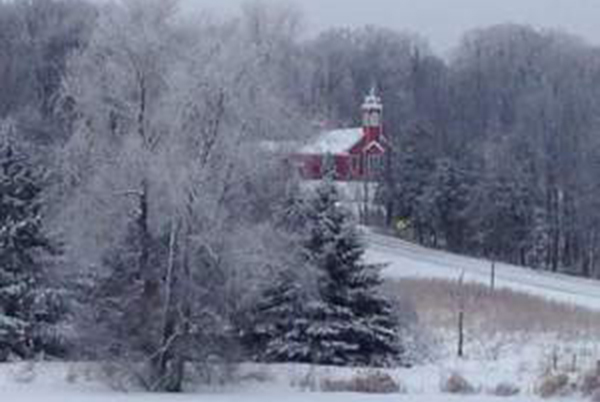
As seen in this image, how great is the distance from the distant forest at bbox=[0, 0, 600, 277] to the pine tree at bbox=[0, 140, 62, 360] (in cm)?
48

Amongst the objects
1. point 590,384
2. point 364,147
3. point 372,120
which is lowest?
point 590,384

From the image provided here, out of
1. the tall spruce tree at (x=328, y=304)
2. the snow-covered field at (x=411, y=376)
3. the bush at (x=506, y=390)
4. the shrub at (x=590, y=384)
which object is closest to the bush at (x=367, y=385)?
the snow-covered field at (x=411, y=376)

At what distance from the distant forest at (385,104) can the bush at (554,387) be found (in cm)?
590

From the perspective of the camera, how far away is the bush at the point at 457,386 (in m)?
21.3

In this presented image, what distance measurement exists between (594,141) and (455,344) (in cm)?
4550

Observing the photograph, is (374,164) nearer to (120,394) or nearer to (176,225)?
(176,225)

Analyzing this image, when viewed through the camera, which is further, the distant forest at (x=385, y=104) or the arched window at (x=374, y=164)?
the arched window at (x=374, y=164)

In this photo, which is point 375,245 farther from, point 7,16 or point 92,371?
point 7,16

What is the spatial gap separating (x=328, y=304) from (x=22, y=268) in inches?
231

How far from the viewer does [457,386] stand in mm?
21469

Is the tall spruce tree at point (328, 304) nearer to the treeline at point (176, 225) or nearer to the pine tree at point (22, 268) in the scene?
the treeline at point (176, 225)

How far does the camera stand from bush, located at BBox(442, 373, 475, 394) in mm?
21312

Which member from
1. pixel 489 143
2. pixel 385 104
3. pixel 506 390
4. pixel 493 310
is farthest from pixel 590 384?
pixel 385 104

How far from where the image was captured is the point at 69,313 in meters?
23.8
